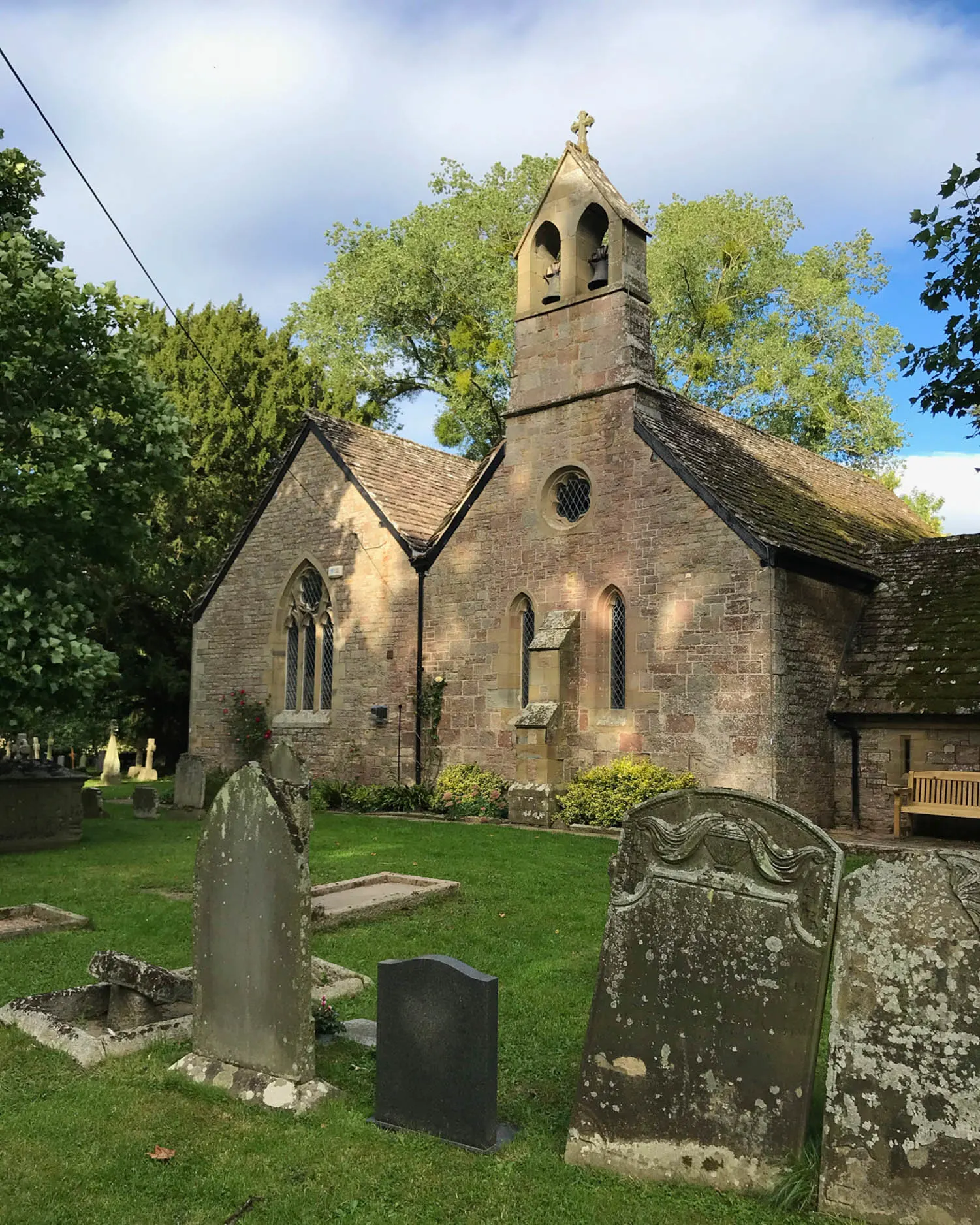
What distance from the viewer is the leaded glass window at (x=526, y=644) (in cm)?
1872

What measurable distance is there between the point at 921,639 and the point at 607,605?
208 inches

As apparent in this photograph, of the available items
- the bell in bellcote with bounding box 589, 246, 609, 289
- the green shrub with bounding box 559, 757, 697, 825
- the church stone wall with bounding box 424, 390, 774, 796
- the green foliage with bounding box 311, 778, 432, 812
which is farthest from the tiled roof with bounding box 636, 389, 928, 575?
the green foliage with bounding box 311, 778, 432, 812

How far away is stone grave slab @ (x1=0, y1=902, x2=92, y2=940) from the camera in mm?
8852

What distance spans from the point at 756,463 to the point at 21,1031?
1691cm

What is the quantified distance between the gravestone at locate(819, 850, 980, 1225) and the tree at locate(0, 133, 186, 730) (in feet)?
36.7

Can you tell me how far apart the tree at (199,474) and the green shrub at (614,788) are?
567 inches

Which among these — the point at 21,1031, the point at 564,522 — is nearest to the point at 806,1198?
the point at 21,1031

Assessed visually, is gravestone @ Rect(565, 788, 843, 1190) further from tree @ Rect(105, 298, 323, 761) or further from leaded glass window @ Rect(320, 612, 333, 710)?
tree @ Rect(105, 298, 323, 761)

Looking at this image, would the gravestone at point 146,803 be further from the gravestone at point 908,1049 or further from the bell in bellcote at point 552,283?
the gravestone at point 908,1049

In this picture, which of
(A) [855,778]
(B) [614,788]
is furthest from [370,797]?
(A) [855,778]

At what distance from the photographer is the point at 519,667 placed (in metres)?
18.8

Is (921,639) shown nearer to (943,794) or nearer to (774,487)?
(943,794)

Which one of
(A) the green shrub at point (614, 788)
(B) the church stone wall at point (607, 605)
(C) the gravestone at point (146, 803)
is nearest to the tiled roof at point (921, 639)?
(B) the church stone wall at point (607, 605)

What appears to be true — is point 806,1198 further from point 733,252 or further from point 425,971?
point 733,252
